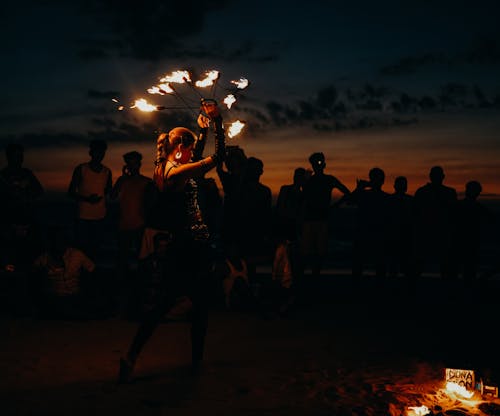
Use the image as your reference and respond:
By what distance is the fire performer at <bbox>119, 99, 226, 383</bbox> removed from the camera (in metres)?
5.38

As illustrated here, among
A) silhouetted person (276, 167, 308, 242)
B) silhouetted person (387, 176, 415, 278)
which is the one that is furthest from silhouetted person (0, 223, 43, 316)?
silhouetted person (387, 176, 415, 278)

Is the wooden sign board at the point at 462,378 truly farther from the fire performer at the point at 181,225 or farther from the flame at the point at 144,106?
the flame at the point at 144,106

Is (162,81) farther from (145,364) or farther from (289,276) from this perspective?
(289,276)

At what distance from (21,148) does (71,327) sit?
289 centimetres

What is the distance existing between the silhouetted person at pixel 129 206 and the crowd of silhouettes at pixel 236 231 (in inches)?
0.6

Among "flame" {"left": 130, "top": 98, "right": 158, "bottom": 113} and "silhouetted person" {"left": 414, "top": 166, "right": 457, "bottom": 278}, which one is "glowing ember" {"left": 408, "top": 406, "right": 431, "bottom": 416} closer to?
"flame" {"left": 130, "top": 98, "right": 158, "bottom": 113}

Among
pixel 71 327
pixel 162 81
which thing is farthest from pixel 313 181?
pixel 162 81

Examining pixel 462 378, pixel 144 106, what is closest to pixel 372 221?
pixel 462 378

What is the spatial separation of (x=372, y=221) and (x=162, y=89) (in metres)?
4.98

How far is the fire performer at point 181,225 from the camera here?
212 inches

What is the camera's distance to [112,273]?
36.3 ft

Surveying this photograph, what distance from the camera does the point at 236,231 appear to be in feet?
27.9

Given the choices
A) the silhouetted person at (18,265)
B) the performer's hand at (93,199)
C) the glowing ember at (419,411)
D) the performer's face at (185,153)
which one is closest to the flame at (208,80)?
the performer's face at (185,153)

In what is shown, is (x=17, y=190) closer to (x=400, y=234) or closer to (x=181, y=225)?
(x=181, y=225)
